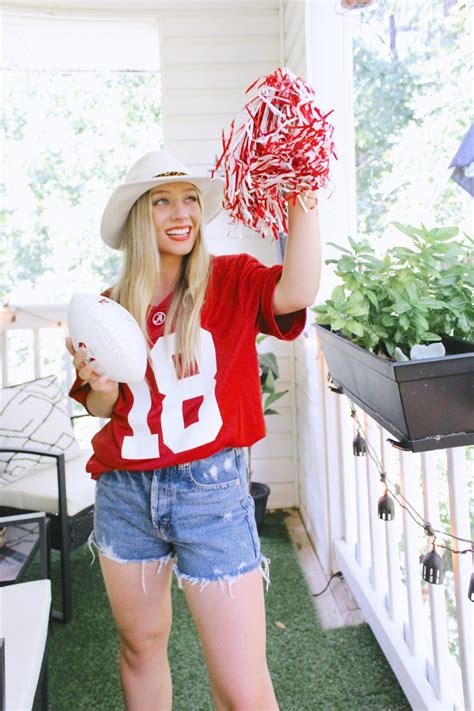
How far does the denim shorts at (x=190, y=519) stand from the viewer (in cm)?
116

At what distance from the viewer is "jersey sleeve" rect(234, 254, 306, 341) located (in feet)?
3.85

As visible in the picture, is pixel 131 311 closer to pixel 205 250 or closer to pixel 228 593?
pixel 205 250

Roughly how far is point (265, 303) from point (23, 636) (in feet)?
2.86

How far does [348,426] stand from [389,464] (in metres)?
0.40

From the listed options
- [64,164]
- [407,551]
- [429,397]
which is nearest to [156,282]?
[429,397]

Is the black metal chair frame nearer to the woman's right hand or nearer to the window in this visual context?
the woman's right hand

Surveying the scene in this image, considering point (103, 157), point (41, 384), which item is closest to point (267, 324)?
point (41, 384)

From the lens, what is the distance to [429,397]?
96 cm

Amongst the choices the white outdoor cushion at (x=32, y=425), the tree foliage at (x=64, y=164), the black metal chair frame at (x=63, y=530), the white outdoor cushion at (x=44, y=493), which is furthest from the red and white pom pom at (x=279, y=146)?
the tree foliage at (x=64, y=164)

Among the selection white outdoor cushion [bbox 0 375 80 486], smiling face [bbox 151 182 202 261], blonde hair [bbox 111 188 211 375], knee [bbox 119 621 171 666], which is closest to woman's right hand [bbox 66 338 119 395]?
blonde hair [bbox 111 188 211 375]

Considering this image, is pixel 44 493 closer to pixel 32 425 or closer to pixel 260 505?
pixel 32 425

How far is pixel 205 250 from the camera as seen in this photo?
1319 millimetres

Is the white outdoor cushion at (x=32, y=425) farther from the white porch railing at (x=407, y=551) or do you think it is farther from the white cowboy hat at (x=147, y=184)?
the white cowboy hat at (x=147, y=184)

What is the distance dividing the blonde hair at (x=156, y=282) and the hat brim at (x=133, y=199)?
23mm
